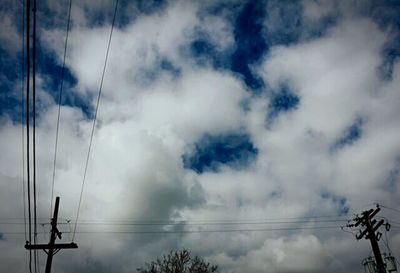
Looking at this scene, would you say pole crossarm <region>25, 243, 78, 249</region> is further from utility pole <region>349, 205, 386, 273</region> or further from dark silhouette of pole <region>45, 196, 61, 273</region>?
utility pole <region>349, 205, 386, 273</region>

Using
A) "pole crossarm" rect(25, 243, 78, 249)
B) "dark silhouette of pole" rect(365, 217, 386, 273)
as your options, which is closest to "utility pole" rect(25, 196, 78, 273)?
"pole crossarm" rect(25, 243, 78, 249)

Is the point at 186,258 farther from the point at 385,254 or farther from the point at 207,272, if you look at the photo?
the point at 385,254

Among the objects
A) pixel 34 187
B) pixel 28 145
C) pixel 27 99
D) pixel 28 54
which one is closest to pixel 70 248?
pixel 34 187

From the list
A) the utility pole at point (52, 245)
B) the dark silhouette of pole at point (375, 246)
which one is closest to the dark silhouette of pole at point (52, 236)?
the utility pole at point (52, 245)

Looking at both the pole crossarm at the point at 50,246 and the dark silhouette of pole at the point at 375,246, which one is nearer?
the pole crossarm at the point at 50,246

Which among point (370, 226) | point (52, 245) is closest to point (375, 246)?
point (370, 226)

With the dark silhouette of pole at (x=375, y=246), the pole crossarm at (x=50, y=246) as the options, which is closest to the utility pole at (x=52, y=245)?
the pole crossarm at (x=50, y=246)

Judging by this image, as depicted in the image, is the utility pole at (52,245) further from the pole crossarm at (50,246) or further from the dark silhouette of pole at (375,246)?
the dark silhouette of pole at (375,246)

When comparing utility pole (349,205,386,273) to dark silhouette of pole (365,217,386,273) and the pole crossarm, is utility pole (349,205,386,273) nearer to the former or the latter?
dark silhouette of pole (365,217,386,273)

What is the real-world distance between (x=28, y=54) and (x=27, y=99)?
1.31 meters

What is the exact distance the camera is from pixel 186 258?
36.1 metres

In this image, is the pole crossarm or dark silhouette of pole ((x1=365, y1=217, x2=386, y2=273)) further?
dark silhouette of pole ((x1=365, y1=217, x2=386, y2=273))

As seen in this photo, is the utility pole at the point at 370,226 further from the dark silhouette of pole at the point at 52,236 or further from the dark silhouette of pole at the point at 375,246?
the dark silhouette of pole at the point at 52,236

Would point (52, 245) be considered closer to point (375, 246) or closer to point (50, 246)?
point (50, 246)
